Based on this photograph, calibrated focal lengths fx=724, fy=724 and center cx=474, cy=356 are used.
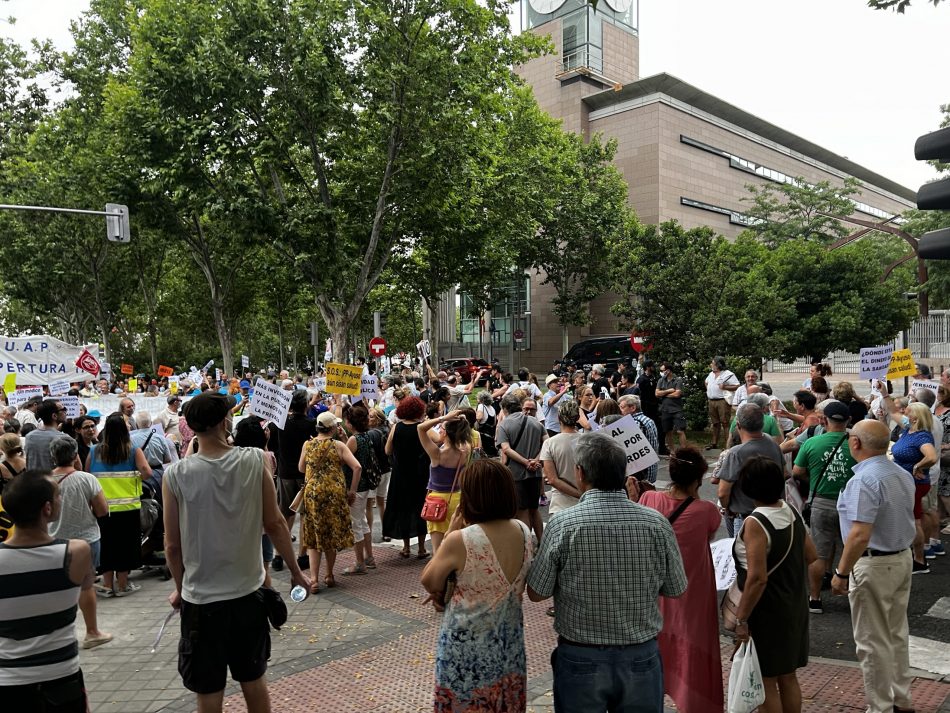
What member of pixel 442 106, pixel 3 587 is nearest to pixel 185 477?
pixel 3 587

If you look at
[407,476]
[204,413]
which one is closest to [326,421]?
[407,476]

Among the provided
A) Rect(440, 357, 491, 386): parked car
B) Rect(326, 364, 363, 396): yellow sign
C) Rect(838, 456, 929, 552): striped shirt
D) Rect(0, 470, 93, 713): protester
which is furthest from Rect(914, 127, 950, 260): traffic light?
Rect(440, 357, 491, 386): parked car

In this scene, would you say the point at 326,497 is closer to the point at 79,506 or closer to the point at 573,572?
the point at 79,506

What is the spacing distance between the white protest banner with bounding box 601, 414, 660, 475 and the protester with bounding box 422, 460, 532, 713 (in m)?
2.75

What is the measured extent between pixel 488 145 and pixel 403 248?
184 inches

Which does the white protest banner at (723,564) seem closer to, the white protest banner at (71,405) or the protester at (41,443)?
the protester at (41,443)

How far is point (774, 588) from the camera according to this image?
11.9ft

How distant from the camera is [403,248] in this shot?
22828 mm

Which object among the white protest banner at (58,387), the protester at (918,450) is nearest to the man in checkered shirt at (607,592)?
the protester at (918,450)

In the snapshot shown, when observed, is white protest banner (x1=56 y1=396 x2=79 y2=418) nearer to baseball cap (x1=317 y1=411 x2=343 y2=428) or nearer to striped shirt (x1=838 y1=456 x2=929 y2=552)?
baseball cap (x1=317 y1=411 x2=343 y2=428)

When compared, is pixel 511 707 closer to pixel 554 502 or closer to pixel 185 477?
pixel 185 477

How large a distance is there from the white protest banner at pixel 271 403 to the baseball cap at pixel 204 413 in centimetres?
409

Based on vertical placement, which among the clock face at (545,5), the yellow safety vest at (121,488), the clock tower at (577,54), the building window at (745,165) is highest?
the clock face at (545,5)

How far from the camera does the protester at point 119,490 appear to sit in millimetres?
6848
